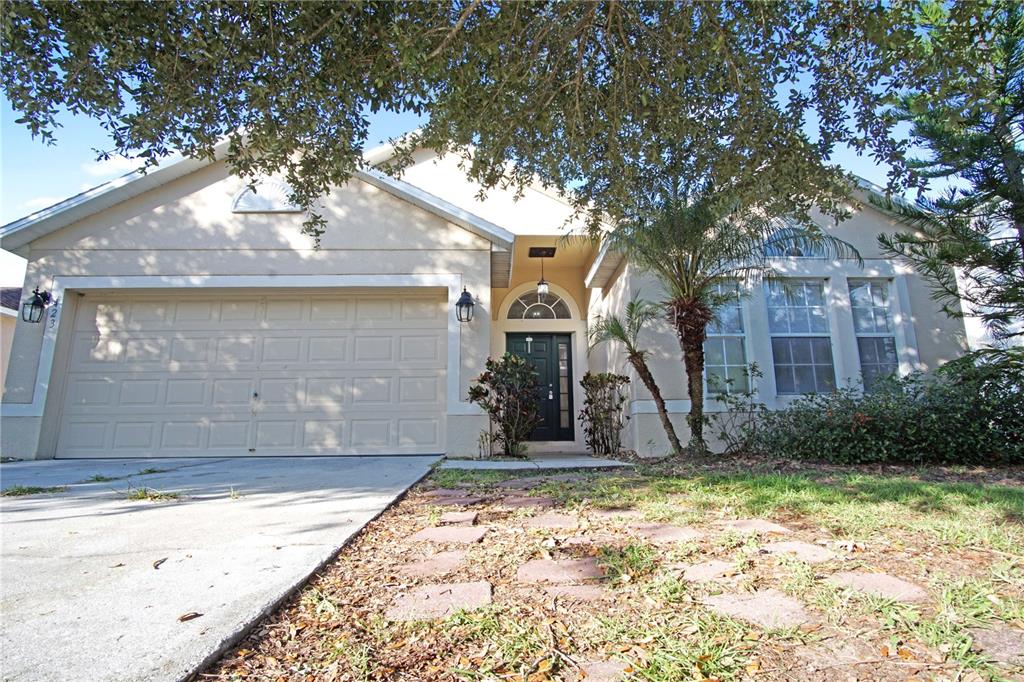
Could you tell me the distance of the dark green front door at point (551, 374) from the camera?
977 cm

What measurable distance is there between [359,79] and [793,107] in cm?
326

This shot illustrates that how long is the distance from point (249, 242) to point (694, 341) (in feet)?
21.5

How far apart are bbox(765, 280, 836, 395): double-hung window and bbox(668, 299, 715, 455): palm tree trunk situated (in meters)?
1.95

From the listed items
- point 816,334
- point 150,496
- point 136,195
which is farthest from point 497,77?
point 136,195

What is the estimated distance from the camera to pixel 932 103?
11.5 ft

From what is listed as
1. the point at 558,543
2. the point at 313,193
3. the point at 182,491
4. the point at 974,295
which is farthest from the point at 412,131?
the point at 974,295

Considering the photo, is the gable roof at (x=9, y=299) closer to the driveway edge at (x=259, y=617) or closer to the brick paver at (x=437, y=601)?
the driveway edge at (x=259, y=617)

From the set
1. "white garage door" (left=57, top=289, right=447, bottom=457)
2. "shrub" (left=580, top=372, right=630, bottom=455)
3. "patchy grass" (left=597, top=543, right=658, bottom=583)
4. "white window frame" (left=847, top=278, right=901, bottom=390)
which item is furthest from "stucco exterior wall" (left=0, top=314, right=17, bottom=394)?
"white window frame" (left=847, top=278, right=901, bottom=390)

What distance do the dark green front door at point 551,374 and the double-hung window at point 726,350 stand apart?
115 inches

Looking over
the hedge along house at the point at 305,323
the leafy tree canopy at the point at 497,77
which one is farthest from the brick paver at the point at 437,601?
the hedge along house at the point at 305,323

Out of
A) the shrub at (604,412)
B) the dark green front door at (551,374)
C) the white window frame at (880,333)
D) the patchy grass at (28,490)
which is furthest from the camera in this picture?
the dark green front door at (551,374)

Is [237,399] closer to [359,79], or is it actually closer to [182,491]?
[182,491]

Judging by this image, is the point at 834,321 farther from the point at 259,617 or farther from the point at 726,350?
the point at 259,617

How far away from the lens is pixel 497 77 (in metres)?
3.78
